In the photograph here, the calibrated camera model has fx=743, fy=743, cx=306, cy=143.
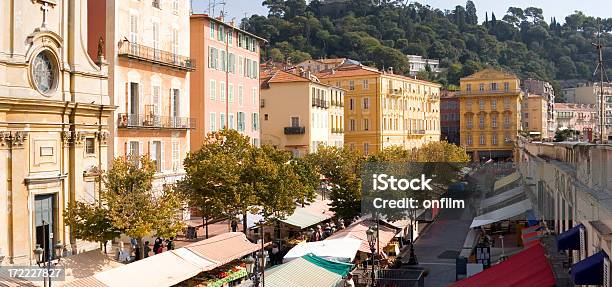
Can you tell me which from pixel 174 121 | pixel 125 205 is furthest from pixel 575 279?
pixel 174 121

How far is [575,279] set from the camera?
39.4ft

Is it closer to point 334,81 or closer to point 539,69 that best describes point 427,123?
point 334,81

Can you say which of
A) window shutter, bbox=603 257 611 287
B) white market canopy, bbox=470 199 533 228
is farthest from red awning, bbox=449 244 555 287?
white market canopy, bbox=470 199 533 228

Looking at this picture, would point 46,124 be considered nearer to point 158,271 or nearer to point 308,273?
point 158,271

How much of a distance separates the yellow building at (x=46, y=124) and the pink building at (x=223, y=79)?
Result: 53.1ft

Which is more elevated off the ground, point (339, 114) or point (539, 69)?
point (539, 69)

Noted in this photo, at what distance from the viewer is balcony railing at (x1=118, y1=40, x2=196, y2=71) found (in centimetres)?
3634

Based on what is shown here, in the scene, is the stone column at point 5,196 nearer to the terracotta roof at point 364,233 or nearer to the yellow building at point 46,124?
the yellow building at point 46,124

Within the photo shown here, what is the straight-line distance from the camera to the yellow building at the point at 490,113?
10631cm

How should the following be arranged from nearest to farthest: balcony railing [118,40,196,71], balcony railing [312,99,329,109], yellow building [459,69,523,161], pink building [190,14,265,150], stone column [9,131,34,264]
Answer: stone column [9,131,34,264] < balcony railing [118,40,196,71] < pink building [190,14,265,150] < balcony railing [312,99,329,109] < yellow building [459,69,523,161]

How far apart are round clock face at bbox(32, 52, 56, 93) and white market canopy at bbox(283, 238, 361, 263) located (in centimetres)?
1113

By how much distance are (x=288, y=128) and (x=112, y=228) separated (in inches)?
1698

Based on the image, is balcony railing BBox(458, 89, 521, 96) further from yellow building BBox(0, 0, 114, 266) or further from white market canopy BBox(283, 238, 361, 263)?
yellow building BBox(0, 0, 114, 266)

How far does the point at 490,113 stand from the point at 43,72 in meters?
88.3
